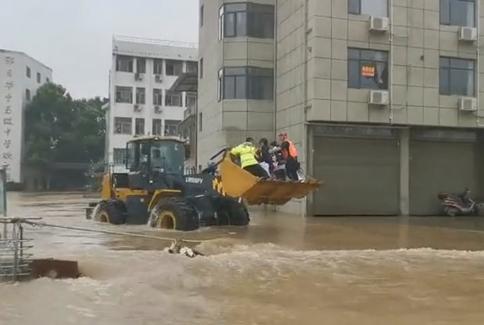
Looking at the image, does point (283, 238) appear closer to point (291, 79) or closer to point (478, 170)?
point (291, 79)

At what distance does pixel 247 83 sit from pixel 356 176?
674 cm

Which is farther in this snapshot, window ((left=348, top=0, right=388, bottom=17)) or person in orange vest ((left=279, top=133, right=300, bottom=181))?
window ((left=348, top=0, right=388, bottom=17))

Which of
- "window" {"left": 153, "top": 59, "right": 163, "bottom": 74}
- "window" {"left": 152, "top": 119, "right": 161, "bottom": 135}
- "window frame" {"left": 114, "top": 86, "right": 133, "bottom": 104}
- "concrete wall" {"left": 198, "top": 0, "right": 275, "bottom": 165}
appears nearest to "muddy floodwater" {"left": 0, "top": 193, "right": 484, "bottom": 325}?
"concrete wall" {"left": 198, "top": 0, "right": 275, "bottom": 165}

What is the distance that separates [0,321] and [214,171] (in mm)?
10535

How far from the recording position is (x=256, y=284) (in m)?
9.28

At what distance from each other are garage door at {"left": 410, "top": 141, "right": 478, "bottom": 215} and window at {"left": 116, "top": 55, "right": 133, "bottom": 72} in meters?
43.5

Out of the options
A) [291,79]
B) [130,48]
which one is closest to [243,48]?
[291,79]

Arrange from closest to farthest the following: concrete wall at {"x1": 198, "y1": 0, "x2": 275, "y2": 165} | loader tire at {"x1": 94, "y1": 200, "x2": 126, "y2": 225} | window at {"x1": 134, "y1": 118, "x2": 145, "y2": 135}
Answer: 1. loader tire at {"x1": 94, "y1": 200, "x2": 126, "y2": 225}
2. concrete wall at {"x1": 198, "y1": 0, "x2": 275, "y2": 165}
3. window at {"x1": 134, "y1": 118, "x2": 145, "y2": 135}

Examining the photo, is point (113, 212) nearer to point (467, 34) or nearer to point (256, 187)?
point (256, 187)

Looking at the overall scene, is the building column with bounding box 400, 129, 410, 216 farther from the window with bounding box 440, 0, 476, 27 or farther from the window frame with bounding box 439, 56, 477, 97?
the window with bounding box 440, 0, 476, 27

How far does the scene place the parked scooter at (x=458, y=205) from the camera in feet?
86.3

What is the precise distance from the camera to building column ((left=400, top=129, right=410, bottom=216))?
87.1 feet

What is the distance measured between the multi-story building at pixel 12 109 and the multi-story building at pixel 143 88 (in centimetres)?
860

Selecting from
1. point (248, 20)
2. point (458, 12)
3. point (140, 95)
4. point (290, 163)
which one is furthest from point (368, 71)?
point (140, 95)
